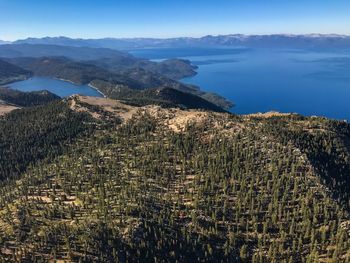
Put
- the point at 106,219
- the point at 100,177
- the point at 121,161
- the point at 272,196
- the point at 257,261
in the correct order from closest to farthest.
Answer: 1. the point at 257,261
2. the point at 106,219
3. the point at 272,196
4. the point at 100,177
5. the point at 121,161

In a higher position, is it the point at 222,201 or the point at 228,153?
the point at 228,153

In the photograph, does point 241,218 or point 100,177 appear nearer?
point 241,218

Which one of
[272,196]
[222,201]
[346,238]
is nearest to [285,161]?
[272,196]

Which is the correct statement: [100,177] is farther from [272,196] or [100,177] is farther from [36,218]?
[272,196]

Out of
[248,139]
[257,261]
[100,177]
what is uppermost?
[248,139]

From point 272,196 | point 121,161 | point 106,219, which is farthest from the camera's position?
point 121,161

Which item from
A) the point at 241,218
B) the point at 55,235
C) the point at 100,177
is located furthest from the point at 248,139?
the point at 55,235
